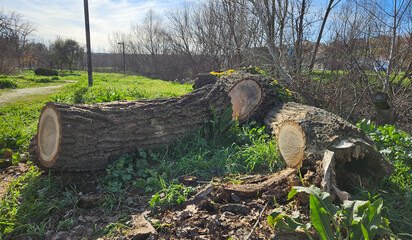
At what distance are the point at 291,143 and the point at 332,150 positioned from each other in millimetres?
428

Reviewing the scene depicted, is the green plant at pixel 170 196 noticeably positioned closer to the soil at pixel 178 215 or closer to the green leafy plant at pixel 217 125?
the soil at pixel 178 215

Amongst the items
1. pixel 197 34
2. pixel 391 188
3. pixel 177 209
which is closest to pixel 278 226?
pixel 177 209

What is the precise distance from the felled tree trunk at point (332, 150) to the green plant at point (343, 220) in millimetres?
499

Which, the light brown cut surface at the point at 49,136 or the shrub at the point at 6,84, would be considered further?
the shrub at the point at 6,84

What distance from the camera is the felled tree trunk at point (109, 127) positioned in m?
2.65

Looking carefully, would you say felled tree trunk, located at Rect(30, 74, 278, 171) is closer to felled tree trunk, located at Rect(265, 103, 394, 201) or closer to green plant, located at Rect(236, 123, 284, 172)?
green plant, located at Rect(236, 123, 284, 172)

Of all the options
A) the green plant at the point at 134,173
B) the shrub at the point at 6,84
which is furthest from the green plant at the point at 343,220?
the shrub at the point at 6,84

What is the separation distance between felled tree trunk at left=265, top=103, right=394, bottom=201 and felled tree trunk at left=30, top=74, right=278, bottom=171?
1.47m

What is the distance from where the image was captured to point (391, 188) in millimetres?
2512

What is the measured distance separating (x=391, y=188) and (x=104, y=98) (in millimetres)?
4467

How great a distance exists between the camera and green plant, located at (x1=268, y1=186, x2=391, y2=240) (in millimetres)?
1601

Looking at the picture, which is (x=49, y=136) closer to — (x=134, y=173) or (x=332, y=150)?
(x=134, y=173)

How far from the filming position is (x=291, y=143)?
274 centimetres

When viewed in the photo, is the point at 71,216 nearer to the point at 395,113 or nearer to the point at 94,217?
the point at 94,217
